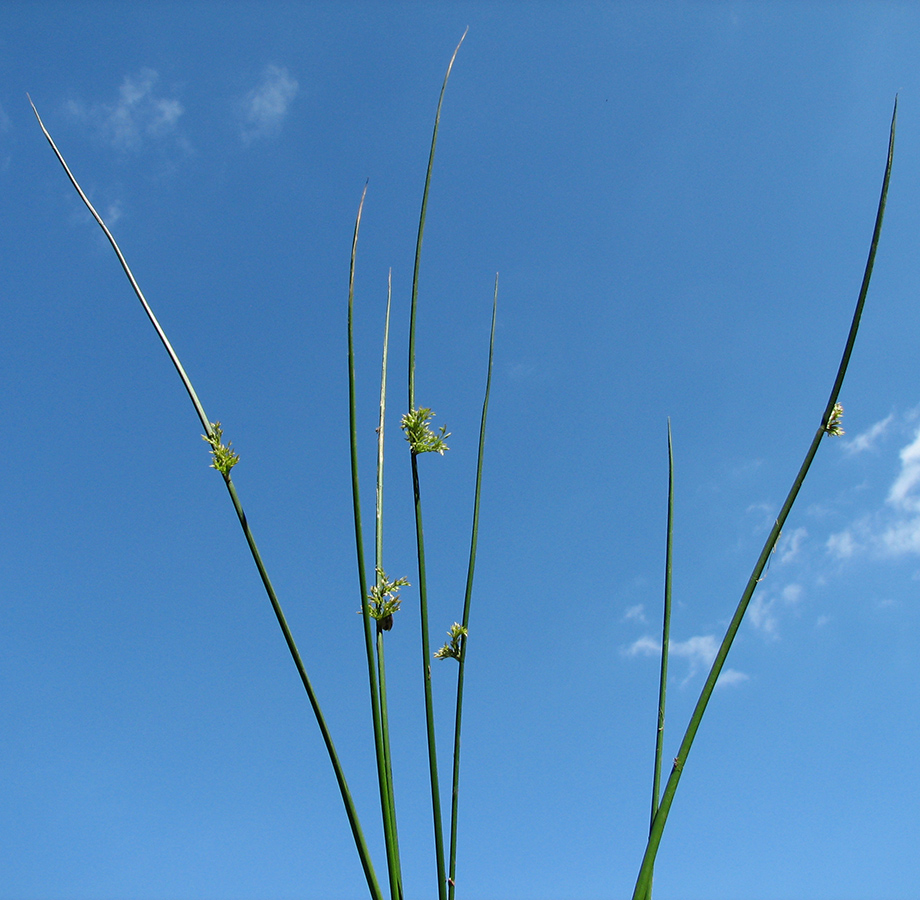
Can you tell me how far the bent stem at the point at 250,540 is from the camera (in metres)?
1.34

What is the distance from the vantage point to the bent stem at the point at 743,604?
4.24ft

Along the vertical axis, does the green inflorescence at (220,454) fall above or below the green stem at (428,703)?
above

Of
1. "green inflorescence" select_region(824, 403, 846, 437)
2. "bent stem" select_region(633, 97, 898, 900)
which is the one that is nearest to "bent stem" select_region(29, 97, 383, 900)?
"bent stem" select_region(633, 97, 898, 900)

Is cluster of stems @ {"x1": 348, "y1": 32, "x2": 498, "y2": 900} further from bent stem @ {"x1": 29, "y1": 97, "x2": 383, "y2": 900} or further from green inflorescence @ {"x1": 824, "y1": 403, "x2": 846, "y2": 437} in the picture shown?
green inflorescence @ {"x1": 824, "y1": 403, "x2": 846, "y2": 437}

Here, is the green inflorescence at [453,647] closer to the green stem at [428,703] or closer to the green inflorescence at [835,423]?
the green stem at [428,703]

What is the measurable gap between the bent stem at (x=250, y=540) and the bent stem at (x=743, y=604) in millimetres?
564

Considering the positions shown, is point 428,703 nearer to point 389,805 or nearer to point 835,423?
point 389,805

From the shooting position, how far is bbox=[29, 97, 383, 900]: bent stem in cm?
134

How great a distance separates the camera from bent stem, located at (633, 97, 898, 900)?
1.29 metres

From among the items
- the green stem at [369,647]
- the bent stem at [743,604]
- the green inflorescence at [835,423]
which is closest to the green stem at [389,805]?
the green stem at [369,647]

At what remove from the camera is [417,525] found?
167cm

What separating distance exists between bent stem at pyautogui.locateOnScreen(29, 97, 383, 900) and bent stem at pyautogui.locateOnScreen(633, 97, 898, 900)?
56cm

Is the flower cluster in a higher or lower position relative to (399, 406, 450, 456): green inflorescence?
lower

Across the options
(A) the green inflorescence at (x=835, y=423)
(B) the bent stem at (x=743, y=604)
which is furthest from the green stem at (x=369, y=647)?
(A) the green inflorescence at (x=835, y=423)
